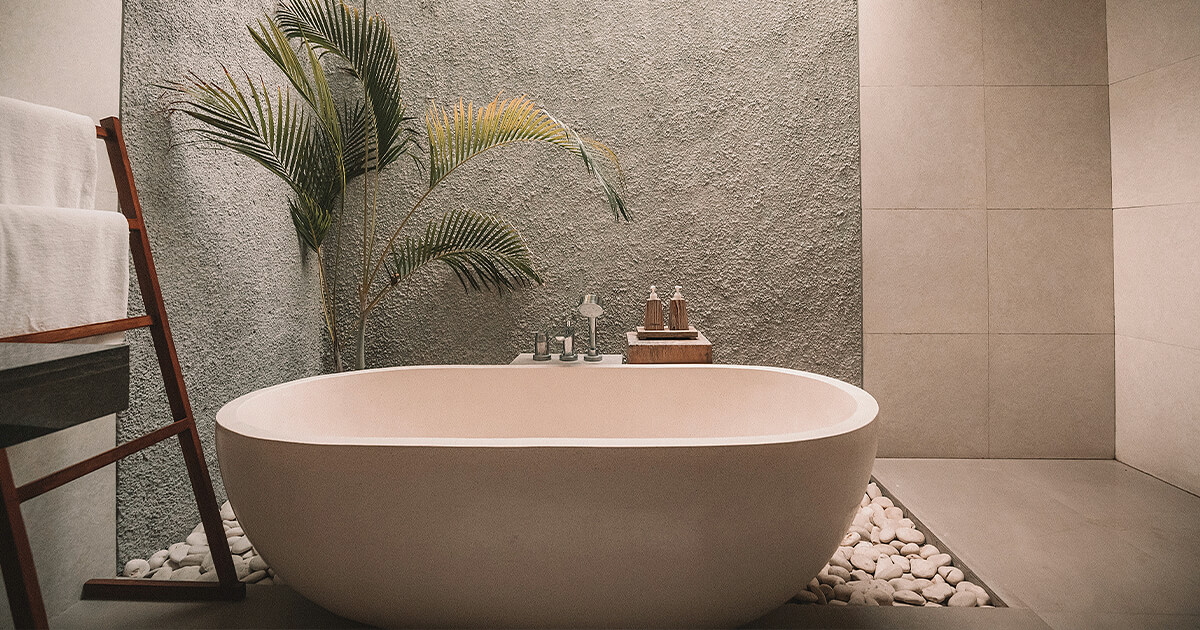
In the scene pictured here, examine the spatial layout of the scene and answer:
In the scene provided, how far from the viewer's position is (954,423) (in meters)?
2.70

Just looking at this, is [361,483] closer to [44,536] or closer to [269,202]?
[44,536]

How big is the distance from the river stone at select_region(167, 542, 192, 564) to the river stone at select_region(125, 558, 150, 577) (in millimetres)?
71

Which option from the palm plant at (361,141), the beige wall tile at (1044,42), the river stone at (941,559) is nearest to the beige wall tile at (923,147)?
the beige wall tile at (1044,42)

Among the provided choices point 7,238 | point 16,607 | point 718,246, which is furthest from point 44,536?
point 718,246

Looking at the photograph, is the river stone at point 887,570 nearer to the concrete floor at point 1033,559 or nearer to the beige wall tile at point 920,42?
the concrete floor at point 1033,559

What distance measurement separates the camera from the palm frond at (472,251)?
8.13 ft

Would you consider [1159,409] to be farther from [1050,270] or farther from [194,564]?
[194,564]


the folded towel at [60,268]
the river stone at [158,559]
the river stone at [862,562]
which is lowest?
the river stone at [862,562]

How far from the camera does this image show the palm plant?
2.10m

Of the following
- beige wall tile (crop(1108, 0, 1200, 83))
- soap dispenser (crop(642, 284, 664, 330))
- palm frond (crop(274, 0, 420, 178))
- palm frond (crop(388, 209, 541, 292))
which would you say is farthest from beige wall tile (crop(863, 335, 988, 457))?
palm frond (crop(274, 0, 420, 178))

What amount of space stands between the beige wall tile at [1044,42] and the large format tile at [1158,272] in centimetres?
60

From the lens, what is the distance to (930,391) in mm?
2709

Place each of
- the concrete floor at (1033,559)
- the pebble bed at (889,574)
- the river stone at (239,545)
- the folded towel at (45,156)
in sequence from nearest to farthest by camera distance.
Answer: the folded towel at (45,156) < the concrete floor at (1033,559) < the pebble bed at (889,574) < the river stone at (239,545)

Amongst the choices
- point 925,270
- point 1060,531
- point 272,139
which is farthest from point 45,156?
point 925,270
